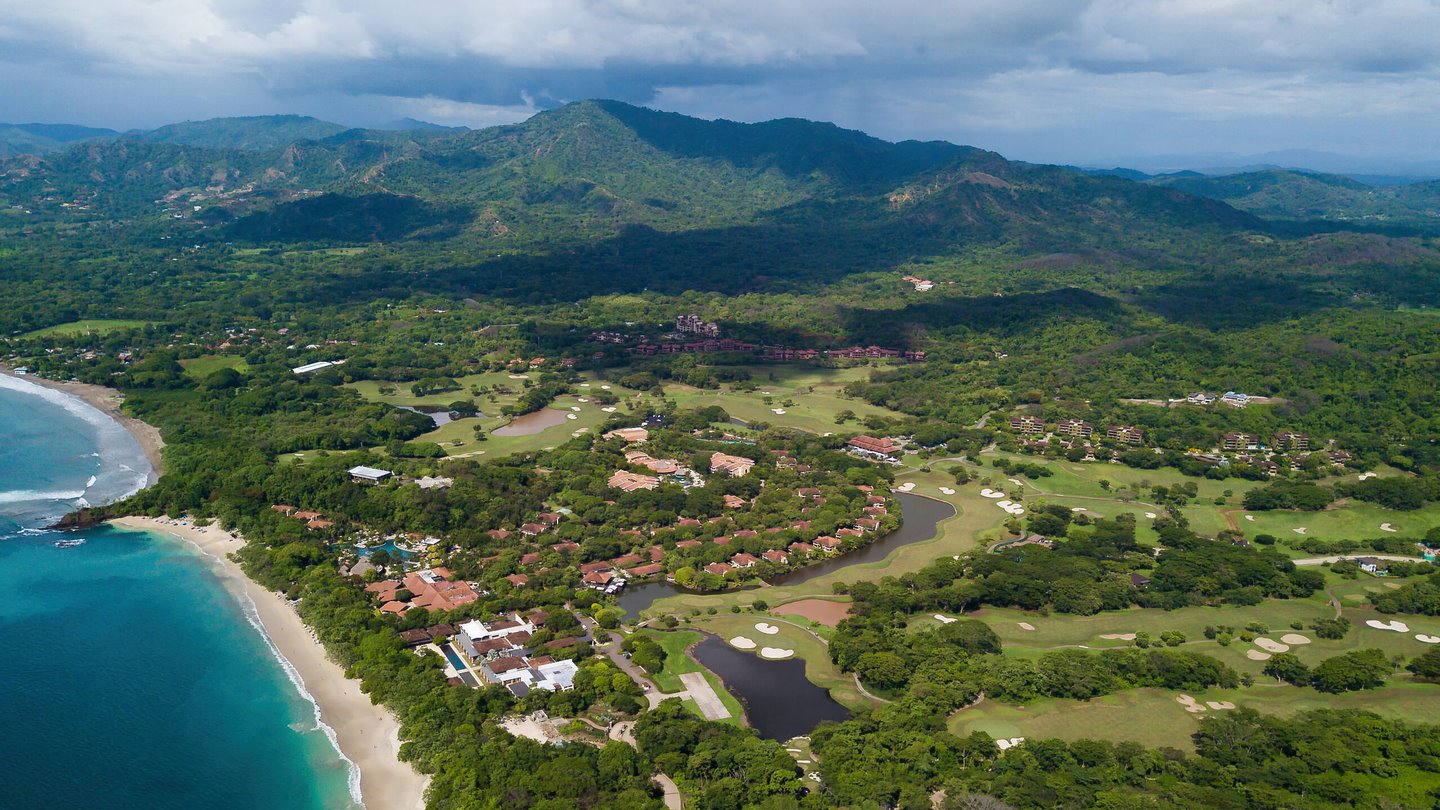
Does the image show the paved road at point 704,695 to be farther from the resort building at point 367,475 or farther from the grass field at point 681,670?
the resort building at point 367,475

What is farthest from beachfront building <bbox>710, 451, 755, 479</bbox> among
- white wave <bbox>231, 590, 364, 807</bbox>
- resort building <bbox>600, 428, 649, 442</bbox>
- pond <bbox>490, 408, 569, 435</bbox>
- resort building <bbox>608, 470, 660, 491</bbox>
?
white wave <bbox>231, 590, 364, 807</bbox>

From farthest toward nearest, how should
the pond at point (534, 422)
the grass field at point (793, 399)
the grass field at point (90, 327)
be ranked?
the grass field at point (90, 327)
the grass field at point (793, 399)
the pond at point (534, 422)

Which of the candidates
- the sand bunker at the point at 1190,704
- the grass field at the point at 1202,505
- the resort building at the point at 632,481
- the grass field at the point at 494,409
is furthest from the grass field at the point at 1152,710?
the grass field at the point at 494,409

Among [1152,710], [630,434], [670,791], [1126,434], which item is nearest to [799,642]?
[670,791]

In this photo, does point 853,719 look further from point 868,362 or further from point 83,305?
point 83,305

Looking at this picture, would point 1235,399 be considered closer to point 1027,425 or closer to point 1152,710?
point 1027,425
